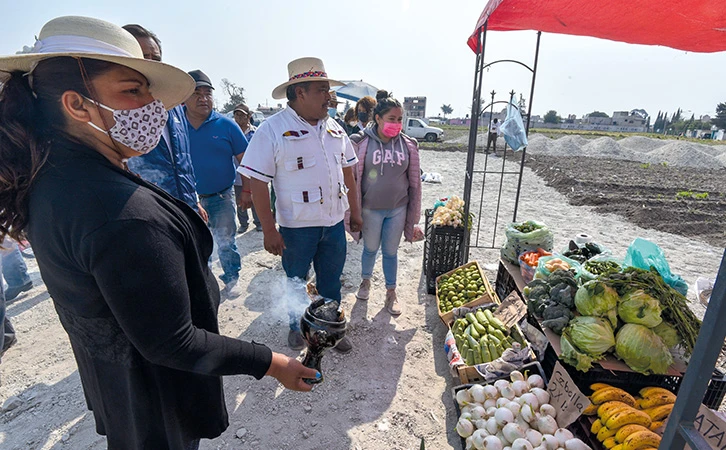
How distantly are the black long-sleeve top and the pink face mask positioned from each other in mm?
2503

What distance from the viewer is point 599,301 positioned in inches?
91.4

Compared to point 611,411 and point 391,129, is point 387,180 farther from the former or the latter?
point 611,411

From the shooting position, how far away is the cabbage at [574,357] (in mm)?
2201

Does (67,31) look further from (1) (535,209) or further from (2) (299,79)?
(1) (535,209)

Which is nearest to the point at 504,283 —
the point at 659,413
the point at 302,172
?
the point at 659,413

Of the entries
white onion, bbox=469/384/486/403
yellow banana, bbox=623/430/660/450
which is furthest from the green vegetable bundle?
yellow banana, bbox=623/430/660/450

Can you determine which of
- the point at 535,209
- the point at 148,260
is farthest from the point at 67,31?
the point at 535,209

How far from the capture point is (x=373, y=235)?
3.78 meters

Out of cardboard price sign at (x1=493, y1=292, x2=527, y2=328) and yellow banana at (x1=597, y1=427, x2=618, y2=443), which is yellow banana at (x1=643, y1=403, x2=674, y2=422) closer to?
yellow banana at (x1=597, y1=427, x2=618, y2=443)

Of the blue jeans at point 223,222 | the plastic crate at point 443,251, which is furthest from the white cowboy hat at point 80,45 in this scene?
the plastic crate at point 443,251

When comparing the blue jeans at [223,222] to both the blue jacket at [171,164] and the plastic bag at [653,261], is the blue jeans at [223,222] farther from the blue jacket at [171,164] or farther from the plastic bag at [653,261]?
the plastic bag at [653,261]

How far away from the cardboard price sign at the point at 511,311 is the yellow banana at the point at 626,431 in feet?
3.34

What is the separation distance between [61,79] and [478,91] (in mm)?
3667

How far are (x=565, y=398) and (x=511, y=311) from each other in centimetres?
96
